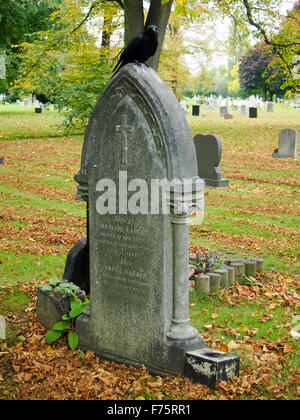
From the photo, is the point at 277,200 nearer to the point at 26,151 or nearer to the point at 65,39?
the point at 26,151

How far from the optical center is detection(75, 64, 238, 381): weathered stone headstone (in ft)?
16.1

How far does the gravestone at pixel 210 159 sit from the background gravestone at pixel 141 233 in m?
9.80

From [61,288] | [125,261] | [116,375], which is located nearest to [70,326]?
[61,288]

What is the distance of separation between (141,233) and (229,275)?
2.79 m

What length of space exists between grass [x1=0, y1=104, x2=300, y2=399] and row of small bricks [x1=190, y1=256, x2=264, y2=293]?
0.51ft

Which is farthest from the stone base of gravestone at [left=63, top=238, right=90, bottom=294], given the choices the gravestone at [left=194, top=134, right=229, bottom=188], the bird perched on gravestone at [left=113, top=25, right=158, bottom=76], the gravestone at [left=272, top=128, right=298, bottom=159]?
the gravestone at [left=272, top=128, right=298, bottom=159]

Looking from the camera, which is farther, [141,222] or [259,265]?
[259,265]

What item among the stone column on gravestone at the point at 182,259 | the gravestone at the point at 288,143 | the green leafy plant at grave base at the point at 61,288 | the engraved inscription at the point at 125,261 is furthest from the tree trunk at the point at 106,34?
the stone column on gravestone at the point at 182,259

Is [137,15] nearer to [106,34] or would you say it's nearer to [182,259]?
[182,259]

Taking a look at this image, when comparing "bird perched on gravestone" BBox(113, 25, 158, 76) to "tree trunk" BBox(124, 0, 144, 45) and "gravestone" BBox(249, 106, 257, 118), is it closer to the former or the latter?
"tree trunk" BBox(124, 0, 144, 45)

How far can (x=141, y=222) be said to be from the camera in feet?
16.6

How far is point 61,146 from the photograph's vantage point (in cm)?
2416
